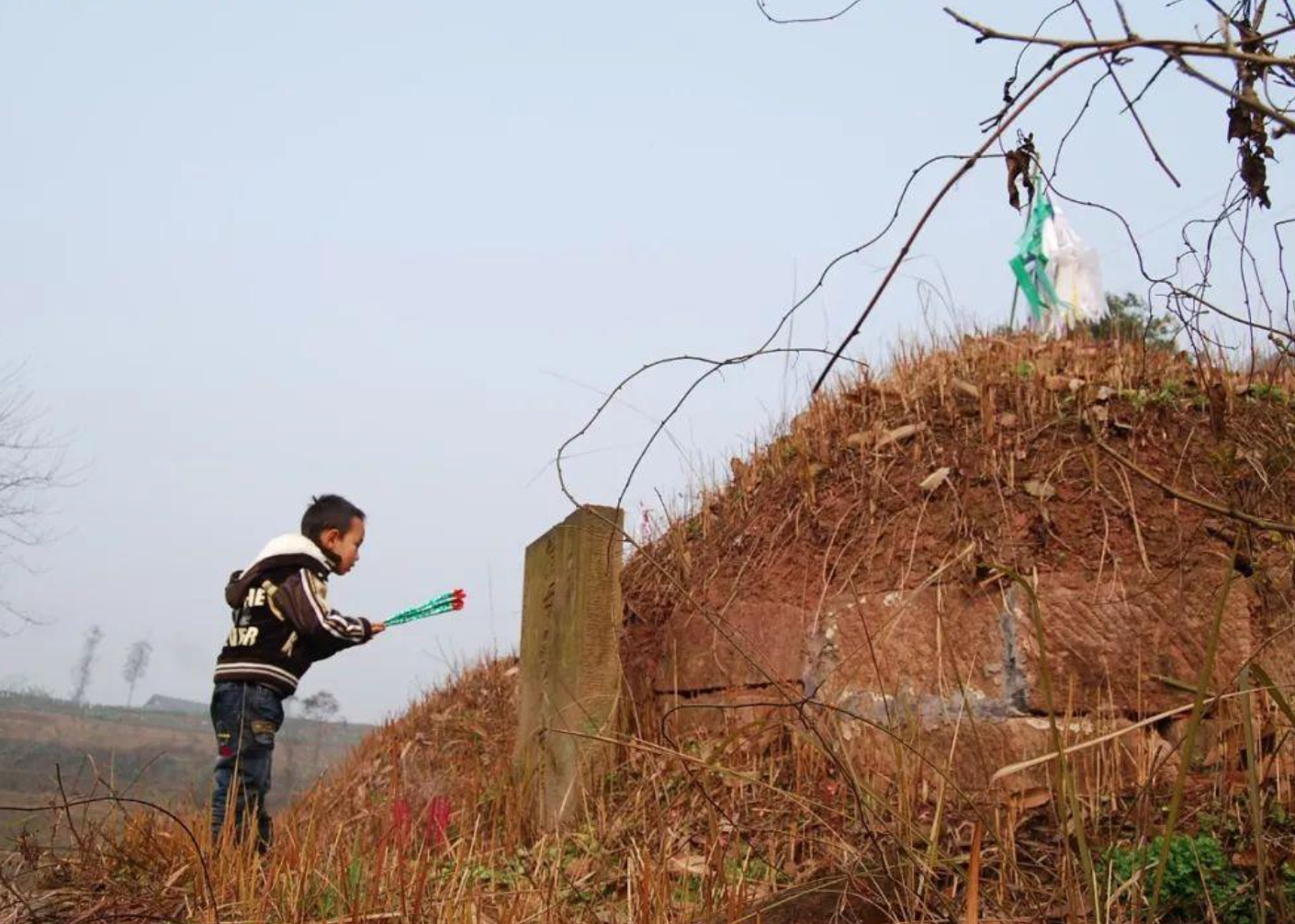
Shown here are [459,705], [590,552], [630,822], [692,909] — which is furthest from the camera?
[459,705]

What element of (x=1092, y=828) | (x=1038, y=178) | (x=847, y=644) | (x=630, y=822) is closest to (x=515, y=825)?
(x=630, y=822)

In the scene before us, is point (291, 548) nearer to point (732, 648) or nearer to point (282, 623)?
point (282, 623)

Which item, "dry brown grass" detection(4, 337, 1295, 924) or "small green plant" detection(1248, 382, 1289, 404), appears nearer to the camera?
"dry brown grass" detection(4, 337, 1295, 924)

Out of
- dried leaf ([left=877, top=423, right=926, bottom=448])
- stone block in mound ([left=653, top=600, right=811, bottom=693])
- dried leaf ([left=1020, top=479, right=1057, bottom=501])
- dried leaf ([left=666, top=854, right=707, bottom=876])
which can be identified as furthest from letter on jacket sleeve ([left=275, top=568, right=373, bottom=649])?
dried leaf ([left=1020, top=479, right=1057, bottom=501])

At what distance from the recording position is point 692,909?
2.76 m

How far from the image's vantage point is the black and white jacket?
4.96 metres

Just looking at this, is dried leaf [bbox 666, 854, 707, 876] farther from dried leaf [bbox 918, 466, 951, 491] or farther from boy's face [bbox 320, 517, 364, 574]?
boy's face [bbox 320, 517, 364, 574]

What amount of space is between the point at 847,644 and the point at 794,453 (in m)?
1.29

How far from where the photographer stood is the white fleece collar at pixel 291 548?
203 inches

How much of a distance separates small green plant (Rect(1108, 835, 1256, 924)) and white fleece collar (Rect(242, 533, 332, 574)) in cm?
364

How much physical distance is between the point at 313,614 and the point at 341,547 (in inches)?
19.3

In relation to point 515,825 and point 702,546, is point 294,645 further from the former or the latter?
point 702,546

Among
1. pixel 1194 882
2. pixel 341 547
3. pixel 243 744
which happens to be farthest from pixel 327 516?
pixel 1194 882

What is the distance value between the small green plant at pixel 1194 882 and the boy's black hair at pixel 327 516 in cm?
376
